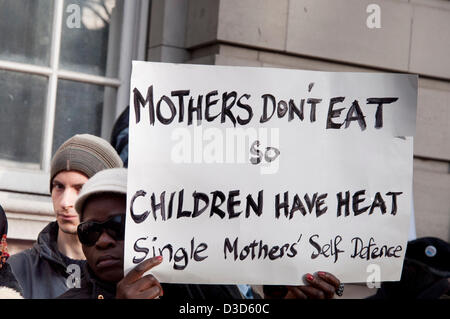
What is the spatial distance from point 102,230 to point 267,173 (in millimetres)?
656

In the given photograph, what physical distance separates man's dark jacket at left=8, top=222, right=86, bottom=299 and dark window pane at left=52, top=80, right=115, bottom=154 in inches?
43.5

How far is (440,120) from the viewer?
244 inches

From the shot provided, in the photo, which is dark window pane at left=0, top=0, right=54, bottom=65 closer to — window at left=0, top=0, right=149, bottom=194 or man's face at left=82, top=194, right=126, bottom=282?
window at left=0, top=0, right=149, bottom=194

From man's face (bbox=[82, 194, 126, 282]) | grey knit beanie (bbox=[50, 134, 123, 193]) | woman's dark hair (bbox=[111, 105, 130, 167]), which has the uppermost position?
woman's dark hair (bbox=[111, 105, 130, 167])

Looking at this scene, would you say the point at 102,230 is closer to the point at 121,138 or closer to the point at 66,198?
the point at 66,198

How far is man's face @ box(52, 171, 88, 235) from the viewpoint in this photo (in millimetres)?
4379

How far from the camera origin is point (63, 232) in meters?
4.45

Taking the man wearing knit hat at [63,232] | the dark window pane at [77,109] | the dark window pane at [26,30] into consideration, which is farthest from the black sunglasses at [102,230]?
the dark window pane at [26,30]

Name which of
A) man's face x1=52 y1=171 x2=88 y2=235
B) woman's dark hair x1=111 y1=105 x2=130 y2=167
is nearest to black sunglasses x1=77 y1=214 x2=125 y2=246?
man's face x1=52 y1=171 x2=88 y2=235

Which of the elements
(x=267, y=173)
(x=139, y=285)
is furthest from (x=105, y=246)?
(x=267, y=173)

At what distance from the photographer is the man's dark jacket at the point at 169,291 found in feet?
12.3

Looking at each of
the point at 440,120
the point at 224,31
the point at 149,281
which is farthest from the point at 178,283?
the point at 440,120
